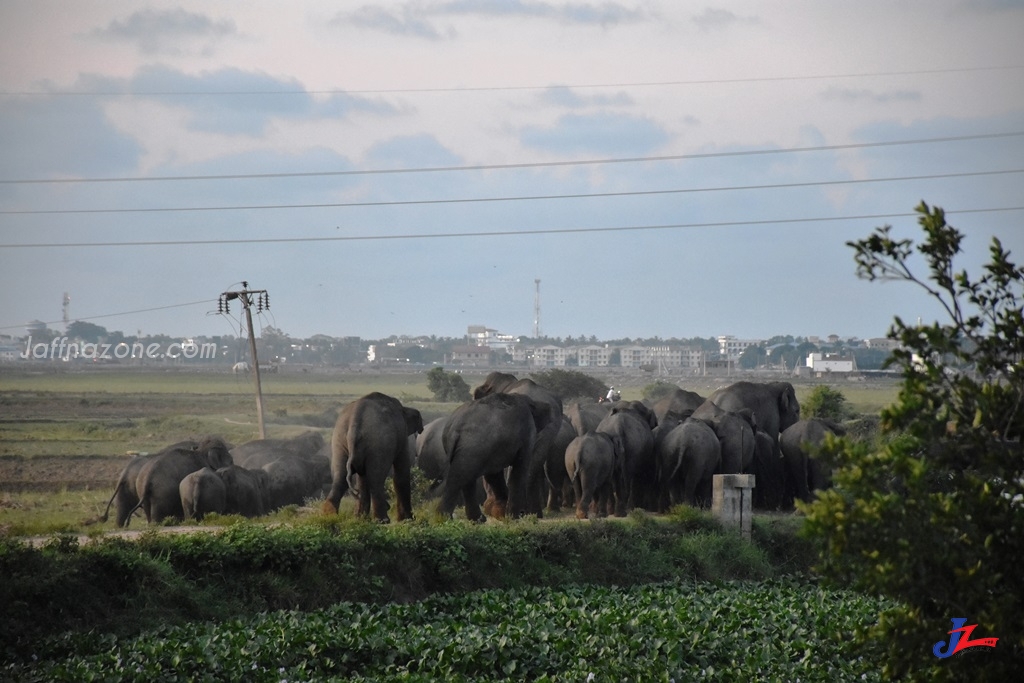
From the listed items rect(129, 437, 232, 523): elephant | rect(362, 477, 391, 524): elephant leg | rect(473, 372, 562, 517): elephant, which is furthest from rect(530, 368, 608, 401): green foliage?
rect(362, 477, 391, 524): elephant leg

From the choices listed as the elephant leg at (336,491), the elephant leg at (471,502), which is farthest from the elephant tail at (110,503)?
the elephant leg at (471,502)

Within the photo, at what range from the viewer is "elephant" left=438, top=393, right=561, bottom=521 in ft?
66.4

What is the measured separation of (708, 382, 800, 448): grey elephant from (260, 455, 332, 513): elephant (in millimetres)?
8879

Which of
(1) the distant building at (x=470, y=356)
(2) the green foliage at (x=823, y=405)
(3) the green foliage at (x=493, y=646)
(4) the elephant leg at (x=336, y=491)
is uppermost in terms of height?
(1) the distant building at (x=470, y=356)

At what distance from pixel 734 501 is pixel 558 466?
10.8 ft

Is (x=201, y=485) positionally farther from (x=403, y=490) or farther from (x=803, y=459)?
(x=803, y=459)

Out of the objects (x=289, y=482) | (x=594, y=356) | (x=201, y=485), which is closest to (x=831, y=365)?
(x=594, y=356)

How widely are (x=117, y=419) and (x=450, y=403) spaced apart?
16.2 metres

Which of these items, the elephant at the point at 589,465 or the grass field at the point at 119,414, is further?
the grass field at the point at 119,414

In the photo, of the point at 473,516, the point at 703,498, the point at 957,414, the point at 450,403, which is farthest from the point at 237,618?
the point at 450,403

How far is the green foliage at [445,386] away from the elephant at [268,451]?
28939 millimetres

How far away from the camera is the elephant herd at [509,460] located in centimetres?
1977

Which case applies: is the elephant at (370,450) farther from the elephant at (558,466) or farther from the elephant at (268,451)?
the elephant at (268,451)

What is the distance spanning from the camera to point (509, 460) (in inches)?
814
